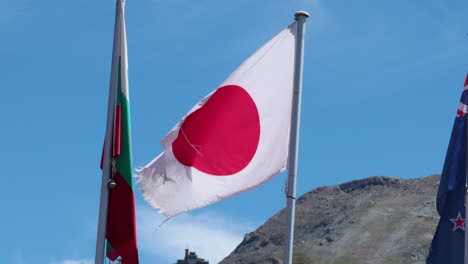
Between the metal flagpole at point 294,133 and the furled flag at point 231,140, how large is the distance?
0.82ft

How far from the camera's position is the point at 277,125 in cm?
1759

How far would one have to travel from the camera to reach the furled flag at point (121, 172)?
685 inches

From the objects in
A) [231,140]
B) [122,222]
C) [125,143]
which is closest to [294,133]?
[231,140]

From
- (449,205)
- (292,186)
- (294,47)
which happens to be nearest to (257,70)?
(294,47)

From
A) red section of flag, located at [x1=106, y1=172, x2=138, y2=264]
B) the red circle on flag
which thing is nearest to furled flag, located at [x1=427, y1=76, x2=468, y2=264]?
the red circle on flag

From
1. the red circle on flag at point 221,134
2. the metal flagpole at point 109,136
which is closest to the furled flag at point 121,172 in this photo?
the metal flagpole at point 109,136

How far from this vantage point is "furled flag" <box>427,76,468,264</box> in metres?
19.2

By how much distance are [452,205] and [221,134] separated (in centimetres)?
451

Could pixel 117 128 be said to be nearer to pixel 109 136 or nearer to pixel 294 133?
pixel 109 136

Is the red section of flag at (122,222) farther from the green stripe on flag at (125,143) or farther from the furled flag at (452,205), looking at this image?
the furled flag at (452,205)

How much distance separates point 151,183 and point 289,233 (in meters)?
2.41

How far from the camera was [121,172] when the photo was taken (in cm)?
1752

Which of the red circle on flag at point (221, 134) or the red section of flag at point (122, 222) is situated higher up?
the red circle on flag at point (221, 134)

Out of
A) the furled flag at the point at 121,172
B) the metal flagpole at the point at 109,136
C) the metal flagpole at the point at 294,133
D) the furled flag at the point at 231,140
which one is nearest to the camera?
the metal flagpole at the point at 294,133
